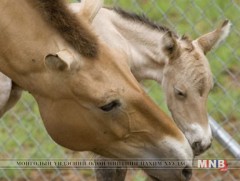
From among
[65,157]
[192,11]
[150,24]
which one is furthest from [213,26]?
[65,157]

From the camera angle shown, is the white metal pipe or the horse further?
the white metal pipe

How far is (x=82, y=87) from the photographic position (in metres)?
2.97

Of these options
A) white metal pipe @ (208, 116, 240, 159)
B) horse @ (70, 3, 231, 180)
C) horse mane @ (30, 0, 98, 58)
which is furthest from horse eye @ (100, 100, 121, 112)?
A: white metal pipe @ (208, 116, 240, 159)

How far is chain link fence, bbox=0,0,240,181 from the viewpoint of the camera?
489 centimetres

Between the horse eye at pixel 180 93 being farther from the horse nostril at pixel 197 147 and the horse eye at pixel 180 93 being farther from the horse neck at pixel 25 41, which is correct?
the horse neck at pixel 25 41

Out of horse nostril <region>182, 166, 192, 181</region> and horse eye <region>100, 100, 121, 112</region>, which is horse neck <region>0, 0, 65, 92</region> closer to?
horse eye <region>100, 100, 121, 112</region>

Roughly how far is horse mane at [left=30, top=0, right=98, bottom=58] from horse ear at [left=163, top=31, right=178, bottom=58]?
132 centimetres

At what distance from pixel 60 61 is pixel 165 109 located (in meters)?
2.10

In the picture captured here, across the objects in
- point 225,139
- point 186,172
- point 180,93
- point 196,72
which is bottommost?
point 225,139

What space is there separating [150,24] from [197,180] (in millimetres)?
953

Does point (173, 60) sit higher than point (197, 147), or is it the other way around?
point (173, 60)

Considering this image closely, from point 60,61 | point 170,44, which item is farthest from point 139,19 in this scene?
point 60,61

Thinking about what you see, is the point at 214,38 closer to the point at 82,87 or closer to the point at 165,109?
the point at 165,109

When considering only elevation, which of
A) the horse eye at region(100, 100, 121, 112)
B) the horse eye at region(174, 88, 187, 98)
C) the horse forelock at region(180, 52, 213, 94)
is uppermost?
the horse eye at region(100, 100, 121, 112)
